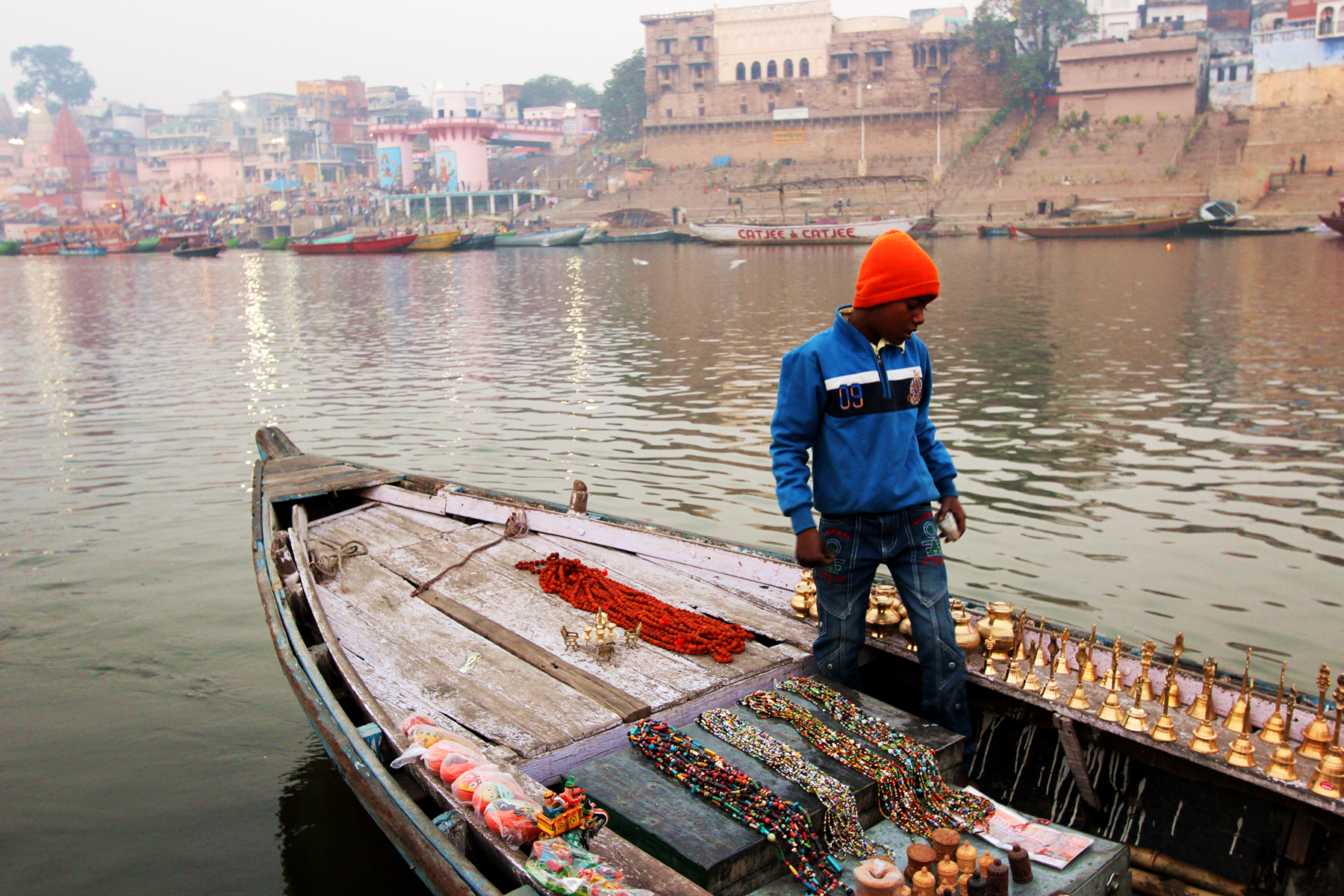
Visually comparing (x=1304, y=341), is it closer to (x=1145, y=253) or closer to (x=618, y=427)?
(x=618, y=427)

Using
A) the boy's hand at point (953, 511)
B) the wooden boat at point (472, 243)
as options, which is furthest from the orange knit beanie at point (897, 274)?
the wooden boat at point (472, 243)

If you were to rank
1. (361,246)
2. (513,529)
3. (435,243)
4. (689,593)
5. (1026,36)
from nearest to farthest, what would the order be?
(689,593) → (513,529) → (435,243) → (361,246) → (1026,36)

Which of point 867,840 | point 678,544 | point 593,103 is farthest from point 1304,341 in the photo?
point 593,103

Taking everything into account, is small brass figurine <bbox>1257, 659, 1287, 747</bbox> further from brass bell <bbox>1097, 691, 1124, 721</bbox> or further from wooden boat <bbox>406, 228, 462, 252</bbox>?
wooden boat <bbox>406, 228, 462, 252</bbox>

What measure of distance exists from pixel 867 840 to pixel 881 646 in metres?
1.16

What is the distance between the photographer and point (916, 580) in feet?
12.0

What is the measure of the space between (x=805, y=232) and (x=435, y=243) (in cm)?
2431

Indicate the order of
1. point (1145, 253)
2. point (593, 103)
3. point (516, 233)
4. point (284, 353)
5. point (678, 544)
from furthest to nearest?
point (593, 103), point (516, 233), point (1145, 253), point (284, 353), point (678, 544)

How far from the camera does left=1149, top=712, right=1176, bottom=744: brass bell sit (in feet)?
10.6

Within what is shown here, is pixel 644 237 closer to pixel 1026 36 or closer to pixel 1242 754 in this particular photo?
pixel 1026 36

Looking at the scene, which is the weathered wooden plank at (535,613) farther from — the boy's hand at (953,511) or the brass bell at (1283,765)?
the brass bell at (1283,765)

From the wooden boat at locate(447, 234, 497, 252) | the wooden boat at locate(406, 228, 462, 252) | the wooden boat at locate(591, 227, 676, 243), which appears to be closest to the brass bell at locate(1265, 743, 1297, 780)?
the wooden boat at locate(591, 227, 676, 243)

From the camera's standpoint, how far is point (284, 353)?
1962 centimetres

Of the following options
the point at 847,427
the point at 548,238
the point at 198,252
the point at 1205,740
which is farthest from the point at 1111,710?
the point at 198,252
